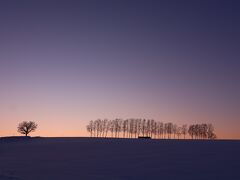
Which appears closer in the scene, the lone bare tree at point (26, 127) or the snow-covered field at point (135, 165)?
the snow-covered field at point (135, 165)

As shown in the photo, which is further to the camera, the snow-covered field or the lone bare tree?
the lone bare tree

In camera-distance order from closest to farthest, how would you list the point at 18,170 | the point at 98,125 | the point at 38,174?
the point at 38,174
the point at 18,170
the point at 98,125

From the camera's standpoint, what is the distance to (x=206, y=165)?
34.3 metres

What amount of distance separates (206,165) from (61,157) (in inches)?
741

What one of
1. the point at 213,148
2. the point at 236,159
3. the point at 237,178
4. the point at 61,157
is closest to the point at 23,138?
the point at 61,157

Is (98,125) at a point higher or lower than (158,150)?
higher

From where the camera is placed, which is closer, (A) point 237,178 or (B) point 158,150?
(A) point 237,178

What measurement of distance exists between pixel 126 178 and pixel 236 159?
12.3m

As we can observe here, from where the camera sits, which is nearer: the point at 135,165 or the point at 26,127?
the point at 135,165

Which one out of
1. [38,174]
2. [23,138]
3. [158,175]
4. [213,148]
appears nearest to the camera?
[158,175]

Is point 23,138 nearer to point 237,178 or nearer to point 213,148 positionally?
point 213,148

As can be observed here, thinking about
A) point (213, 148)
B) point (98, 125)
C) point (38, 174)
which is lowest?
point (38, 174)

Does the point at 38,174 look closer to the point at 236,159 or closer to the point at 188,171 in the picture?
the point at 188,171

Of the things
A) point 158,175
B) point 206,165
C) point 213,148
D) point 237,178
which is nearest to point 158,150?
point 213,148
